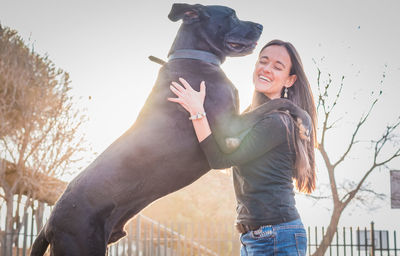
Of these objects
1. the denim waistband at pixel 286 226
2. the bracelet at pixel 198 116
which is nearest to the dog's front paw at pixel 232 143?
the bracelet at pixel 198 116

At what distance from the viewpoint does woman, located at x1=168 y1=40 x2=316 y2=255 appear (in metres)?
2.48

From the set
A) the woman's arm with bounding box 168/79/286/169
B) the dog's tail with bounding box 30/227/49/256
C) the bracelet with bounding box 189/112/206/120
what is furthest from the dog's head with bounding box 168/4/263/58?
the dog's tail with bounding box 30/227/49/256

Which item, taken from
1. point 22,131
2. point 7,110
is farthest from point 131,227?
point 7,110

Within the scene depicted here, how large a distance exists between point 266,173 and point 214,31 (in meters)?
0.91

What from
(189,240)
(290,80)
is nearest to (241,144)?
(290,80)

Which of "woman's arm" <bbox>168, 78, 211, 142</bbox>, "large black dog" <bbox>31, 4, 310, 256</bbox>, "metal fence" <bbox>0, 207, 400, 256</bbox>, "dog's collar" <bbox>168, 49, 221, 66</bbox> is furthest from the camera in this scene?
"metal fence" <bbox>0, 207, 400, 256</bbox>

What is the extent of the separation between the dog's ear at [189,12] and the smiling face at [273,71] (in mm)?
456

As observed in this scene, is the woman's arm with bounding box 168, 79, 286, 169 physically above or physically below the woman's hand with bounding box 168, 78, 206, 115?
below

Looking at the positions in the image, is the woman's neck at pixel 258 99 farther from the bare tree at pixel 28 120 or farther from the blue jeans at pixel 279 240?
the bare tree at pixel 28 120

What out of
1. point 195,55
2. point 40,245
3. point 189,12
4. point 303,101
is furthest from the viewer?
point 303,101

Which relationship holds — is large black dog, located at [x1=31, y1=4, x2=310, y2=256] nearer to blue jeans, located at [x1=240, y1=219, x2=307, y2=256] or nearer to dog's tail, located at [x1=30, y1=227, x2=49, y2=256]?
dog's tail, located at [x1=30, y1=227, x2=49, y2=256]

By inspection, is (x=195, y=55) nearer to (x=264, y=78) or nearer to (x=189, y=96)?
(x=189, y=96)

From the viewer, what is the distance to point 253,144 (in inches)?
100.0

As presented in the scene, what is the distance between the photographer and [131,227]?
34.9ft
